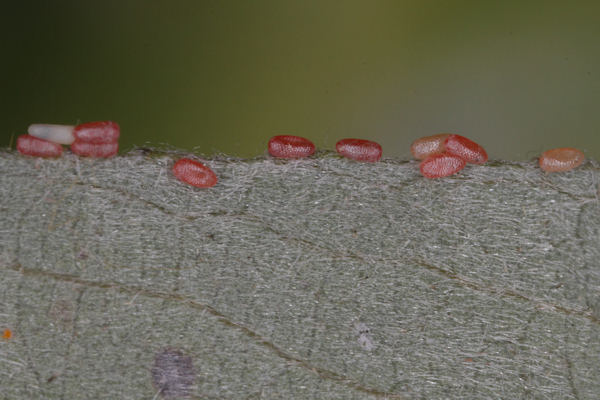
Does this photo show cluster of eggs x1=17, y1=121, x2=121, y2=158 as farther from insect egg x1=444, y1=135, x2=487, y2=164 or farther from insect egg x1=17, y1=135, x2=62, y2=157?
insect egg x1=444, y1=135, x2=487, y2=164

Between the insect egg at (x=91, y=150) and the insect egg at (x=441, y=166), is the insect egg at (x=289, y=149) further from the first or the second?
the insect egg at (x=91, y=150)

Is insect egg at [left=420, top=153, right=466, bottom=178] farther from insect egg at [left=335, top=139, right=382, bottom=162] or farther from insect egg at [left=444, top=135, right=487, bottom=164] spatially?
insect egg at [left=335, top=139, right=382, bottom=162]

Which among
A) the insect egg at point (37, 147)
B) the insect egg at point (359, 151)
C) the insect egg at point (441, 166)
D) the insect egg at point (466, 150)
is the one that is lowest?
the insect egg at point (37, 147)

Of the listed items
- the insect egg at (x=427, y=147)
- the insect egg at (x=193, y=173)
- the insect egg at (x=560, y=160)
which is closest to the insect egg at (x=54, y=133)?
the insect egg at (x=193, y=173)

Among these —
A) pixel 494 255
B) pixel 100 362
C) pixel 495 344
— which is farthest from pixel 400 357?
pixel 100 362

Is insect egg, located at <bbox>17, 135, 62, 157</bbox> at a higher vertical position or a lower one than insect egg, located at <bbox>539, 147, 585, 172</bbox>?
lower

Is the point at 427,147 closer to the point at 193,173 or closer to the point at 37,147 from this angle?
the point at 193,173

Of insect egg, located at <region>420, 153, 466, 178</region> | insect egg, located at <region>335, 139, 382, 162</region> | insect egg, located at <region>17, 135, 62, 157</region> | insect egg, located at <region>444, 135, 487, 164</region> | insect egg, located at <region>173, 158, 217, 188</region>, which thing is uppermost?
insect egg, located at <region>444, 135, 487, 164</region>

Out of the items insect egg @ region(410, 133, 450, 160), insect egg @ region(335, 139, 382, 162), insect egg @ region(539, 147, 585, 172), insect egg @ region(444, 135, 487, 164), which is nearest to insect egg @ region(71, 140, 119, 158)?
insect egg @ region(335, 139, 382, 162)
